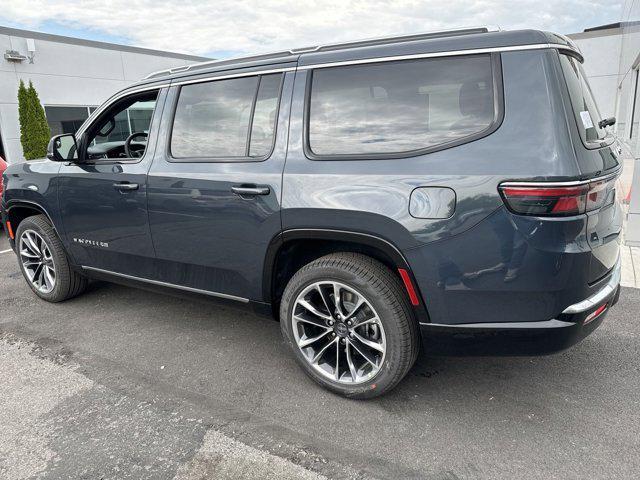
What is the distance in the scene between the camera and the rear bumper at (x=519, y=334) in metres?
2.19

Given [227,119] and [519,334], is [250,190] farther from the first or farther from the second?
[519,334]

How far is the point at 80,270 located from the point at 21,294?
45.4 inches

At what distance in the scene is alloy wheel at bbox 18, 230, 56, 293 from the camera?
4355 millimetres

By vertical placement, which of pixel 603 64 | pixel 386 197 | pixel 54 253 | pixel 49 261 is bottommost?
pixel 49 261

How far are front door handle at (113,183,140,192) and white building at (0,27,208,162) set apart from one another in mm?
11534

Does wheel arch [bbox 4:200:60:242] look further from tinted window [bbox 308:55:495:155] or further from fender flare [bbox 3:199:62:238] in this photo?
tinted window [bbox 308:55:495:155]

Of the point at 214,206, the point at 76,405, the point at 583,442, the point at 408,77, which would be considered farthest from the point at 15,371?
the point at 583,442

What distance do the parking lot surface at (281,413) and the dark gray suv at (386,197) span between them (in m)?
0.33

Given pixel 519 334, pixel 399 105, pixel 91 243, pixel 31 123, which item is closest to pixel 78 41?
pixel 31 123

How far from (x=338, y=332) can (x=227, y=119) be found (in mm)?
1497

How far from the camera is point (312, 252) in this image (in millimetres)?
2902

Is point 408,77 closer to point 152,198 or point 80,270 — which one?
point 152,198

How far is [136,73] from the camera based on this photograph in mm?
15898

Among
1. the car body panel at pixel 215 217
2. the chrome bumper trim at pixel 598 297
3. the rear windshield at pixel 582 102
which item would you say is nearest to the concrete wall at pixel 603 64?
the rear windshield at pixel 582 102
